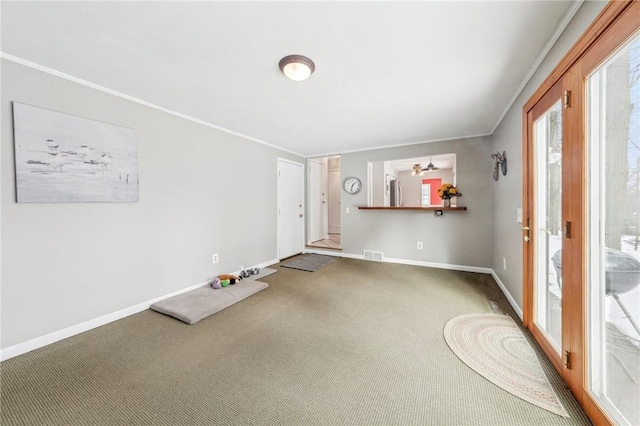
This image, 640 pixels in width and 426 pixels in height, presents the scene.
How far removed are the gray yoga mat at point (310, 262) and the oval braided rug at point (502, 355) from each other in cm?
243

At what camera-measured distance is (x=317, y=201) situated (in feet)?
19.9

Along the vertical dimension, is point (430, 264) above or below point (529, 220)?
below

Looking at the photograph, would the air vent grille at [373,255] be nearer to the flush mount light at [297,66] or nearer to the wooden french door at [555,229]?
the wooden french door at [555,229]

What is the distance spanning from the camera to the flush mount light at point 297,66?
1.82 meters

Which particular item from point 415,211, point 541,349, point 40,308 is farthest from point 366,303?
point 40,308

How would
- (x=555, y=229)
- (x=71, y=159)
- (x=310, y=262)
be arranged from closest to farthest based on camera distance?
(x=555, y=229) < (x=71, y=159) < (x=310, y=262)

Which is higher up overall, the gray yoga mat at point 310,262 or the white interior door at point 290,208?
the white interior door at point 290,208

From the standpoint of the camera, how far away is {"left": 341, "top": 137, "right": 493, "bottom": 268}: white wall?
3957 mm

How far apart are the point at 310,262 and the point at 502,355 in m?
3.22

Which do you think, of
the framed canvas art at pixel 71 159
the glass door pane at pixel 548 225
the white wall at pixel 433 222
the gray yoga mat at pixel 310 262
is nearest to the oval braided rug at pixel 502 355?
the glass door pane at pixel 548 225

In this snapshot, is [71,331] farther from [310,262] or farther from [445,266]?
[445,266]

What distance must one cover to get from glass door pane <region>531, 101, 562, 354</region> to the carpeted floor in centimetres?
55

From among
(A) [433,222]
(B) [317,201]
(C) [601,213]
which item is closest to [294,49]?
(C) [601,213]

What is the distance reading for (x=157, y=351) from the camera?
190cm
